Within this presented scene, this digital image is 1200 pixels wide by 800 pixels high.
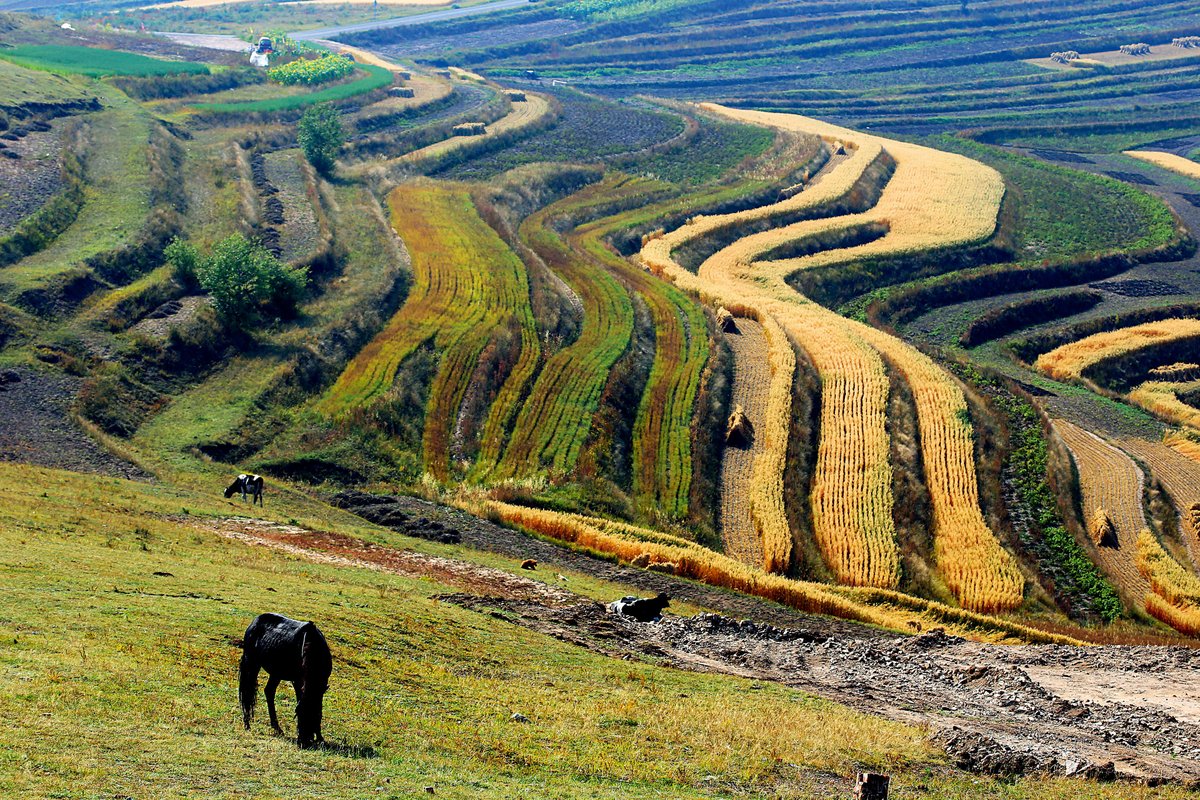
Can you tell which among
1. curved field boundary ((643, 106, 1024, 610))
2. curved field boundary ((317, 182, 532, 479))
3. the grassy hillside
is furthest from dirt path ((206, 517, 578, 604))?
curved field boundary ((643, 106, 1024, 610))

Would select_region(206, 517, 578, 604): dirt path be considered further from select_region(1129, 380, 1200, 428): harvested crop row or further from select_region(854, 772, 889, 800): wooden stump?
select_region(1129, 380, 1200, 428): harvested crop row

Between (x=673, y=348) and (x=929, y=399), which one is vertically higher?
(x=673, y=348)

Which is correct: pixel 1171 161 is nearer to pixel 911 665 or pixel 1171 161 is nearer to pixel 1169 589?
pixel 1169 589

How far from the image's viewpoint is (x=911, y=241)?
344ft

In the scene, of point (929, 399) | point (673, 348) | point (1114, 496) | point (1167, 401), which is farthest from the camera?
point (1167, 401)

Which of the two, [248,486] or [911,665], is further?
[248,486]

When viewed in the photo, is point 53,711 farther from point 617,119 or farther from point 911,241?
point 617,119

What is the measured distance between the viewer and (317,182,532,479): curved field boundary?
59781 mm

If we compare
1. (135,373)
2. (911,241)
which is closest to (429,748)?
(135,373)

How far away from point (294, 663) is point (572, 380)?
46682 mm

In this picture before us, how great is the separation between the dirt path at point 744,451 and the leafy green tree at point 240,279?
1093 inches

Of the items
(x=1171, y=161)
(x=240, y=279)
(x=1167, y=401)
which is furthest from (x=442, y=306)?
(x=1171, y=161)

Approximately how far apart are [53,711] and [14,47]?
446ft

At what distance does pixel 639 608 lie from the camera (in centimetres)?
3741
